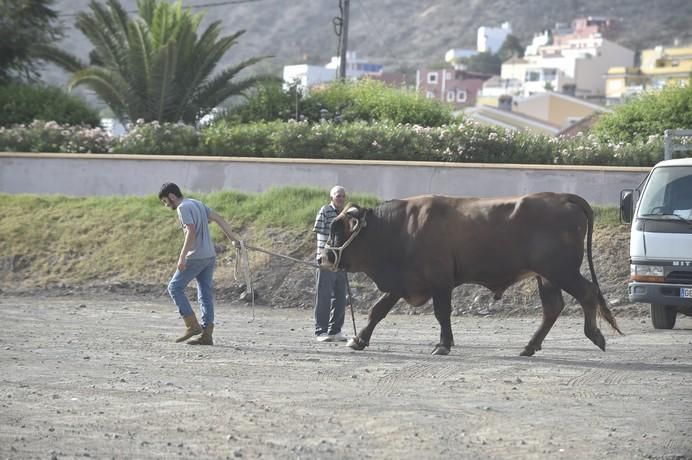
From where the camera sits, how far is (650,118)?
29.3 m

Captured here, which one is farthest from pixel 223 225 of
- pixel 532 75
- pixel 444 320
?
pixel 532 75

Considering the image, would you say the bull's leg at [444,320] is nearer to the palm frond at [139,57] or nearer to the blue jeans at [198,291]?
the blue jeans at [198,291]

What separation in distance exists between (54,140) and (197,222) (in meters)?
Result: 14.9

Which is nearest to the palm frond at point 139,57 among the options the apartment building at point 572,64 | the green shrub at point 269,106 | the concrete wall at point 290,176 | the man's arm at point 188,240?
the green shrub at point 269,106

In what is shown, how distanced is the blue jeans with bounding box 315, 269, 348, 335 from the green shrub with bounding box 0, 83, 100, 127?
58.2ft

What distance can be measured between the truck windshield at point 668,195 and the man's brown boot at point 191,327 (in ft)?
19.5

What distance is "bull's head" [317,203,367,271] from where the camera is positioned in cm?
1555

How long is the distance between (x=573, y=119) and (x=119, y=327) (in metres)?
64.9

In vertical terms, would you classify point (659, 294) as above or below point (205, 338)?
above

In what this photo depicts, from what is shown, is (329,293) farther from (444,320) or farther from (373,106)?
(373,106)

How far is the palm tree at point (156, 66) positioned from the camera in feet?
110

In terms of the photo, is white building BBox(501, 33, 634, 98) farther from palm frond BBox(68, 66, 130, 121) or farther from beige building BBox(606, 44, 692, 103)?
palm frond BBox(68, 66, 130, 121)

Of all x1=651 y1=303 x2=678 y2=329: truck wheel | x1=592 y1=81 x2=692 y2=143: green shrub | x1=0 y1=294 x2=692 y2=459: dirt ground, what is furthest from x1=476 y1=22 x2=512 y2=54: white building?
x1=0 y1=294 x2=692 y2=459: dirt ground

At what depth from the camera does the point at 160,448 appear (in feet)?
30.2
